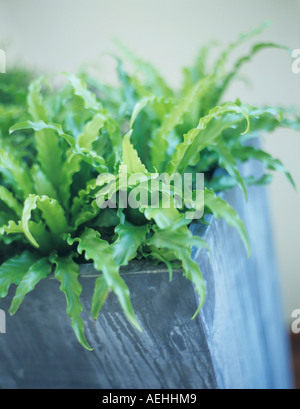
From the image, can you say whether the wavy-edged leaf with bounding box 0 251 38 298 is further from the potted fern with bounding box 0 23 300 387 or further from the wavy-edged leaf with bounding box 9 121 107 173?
the wavy-edged leaf with bounding box 9 121 107 173

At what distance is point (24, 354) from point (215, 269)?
1.03ft

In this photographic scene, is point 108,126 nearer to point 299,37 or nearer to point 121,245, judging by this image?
point 121,245

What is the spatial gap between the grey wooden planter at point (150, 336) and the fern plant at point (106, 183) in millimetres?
32

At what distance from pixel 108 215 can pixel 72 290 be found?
0.37 feet

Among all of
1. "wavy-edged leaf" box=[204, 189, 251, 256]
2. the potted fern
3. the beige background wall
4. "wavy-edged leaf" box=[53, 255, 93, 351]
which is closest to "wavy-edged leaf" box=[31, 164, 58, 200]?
the potted fern

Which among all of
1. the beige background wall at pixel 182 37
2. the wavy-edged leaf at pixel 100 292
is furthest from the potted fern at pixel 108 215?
the beige background wall at pixel 182 37

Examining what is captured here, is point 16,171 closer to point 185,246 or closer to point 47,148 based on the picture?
point 47,148

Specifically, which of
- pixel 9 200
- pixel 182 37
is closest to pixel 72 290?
pixel 9 200

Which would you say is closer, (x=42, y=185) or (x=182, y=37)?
(x=42, y=185)

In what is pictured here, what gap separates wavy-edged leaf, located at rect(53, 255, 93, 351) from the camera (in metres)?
0.46

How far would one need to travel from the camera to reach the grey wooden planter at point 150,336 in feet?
1.58

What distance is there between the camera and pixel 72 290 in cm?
47

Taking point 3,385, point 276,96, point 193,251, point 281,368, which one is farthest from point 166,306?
point 276,96
